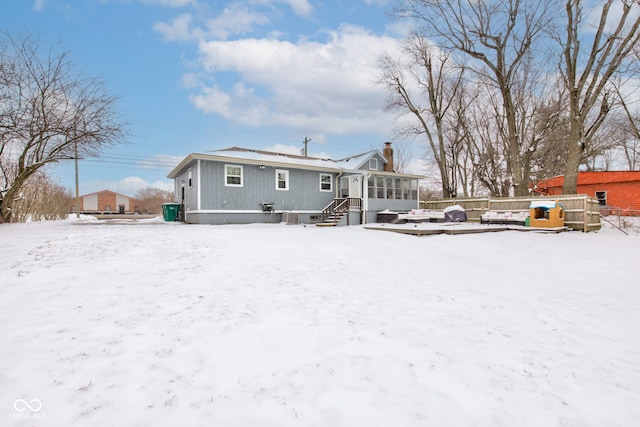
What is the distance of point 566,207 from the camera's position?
13516 mm

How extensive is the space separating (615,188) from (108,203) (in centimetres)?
8197

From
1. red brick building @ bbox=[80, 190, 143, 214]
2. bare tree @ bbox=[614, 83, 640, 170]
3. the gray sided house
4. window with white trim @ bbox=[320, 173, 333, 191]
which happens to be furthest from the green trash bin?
red brick building @ bbox=[80, 190, 143, 214]

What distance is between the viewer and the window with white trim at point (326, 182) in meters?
17.4

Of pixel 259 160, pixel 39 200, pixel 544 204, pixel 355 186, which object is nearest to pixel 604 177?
pixel 544 204

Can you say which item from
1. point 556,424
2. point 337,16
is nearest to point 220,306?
point 556,424

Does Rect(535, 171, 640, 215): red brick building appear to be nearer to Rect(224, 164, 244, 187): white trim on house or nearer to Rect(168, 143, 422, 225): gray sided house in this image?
Rect(168, 143, 422, 225): gray sided house

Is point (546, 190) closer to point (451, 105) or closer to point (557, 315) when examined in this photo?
point (451, 105)

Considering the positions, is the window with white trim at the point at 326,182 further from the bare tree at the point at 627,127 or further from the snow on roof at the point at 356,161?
the bare tree at the point at 627,127

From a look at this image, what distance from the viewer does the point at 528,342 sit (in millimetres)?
2922

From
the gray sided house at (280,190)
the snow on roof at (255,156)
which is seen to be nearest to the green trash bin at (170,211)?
the gray sided house at (280,190)

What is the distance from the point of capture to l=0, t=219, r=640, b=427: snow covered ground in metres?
1.88

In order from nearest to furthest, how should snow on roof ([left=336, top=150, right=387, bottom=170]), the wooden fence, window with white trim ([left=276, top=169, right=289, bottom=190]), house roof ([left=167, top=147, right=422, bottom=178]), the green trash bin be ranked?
the wooden fence < house roof ([left=167, top=147, right=422, bottom=178]) < window with white trim ([left=276, top=169, right=289, bottom=190]) < the green trash bin < snow on roof ([left=336, top=150, right=387, bottom=170])

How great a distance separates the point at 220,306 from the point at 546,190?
3416 centimetres

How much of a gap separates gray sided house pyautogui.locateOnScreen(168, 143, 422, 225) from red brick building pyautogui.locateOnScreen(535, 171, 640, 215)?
16.5 m
